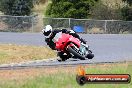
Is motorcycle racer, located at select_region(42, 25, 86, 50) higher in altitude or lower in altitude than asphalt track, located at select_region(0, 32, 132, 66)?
higher

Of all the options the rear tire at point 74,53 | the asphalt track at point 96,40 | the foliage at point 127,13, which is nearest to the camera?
the rear tire at point 74,53

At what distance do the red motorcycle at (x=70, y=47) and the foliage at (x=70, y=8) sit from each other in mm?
31632

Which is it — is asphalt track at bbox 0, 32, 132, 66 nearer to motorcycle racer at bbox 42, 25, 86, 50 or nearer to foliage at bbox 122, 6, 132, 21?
foliage at bbox 122, 6, 132, 21

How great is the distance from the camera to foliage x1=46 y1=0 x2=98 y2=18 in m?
36.7

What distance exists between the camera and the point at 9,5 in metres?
39.9

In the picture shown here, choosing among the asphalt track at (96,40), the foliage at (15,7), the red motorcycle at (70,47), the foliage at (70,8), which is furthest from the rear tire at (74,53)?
the foliage at (15,7)

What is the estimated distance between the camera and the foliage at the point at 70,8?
36656mm

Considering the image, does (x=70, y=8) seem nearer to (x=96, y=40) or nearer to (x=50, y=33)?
(x=96, y=40)

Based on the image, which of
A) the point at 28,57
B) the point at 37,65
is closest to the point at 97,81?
the point at 37,65

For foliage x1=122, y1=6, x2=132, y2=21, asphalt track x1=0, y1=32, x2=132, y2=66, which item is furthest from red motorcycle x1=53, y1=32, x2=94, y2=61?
foliage x1=122, y1=6, x2=132, y2=21

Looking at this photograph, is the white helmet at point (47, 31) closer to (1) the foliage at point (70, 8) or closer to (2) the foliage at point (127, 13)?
(1) the foliage at point (70, 8)

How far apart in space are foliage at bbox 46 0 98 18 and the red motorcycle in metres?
31.6

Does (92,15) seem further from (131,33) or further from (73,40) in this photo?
(73,40)

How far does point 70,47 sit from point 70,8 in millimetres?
33301
